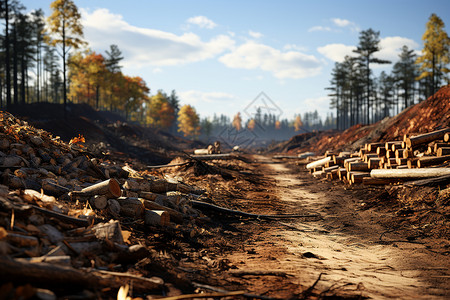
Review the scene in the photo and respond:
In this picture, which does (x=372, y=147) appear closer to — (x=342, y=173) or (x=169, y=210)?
(x=342, y=173)

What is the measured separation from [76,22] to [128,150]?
43.9ft

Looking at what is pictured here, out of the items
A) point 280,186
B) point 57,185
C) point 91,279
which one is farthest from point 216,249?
point 280,186

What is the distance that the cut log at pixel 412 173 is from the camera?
9.59 metres

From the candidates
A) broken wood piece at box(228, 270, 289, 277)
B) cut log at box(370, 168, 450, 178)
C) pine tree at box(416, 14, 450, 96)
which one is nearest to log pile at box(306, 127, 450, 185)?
cut log at box(370, 168, 450, 178)

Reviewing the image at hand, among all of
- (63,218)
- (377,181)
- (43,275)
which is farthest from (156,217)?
(377,181)

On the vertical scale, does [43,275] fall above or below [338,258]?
above

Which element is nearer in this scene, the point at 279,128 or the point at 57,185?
the point at 57,185

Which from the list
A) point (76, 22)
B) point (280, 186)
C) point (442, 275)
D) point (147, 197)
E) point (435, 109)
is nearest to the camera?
point (442, 275)

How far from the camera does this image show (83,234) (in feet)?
14.8

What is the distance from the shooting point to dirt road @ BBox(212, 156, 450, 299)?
439 cm

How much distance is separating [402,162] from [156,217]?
1037cm

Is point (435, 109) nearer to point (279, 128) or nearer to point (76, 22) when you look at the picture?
point (76, 22)

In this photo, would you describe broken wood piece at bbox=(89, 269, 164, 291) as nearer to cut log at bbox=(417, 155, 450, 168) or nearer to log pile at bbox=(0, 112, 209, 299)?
log pile at bbox=(0, 112, 209, 299)

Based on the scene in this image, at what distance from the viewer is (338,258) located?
5863 millimetres
